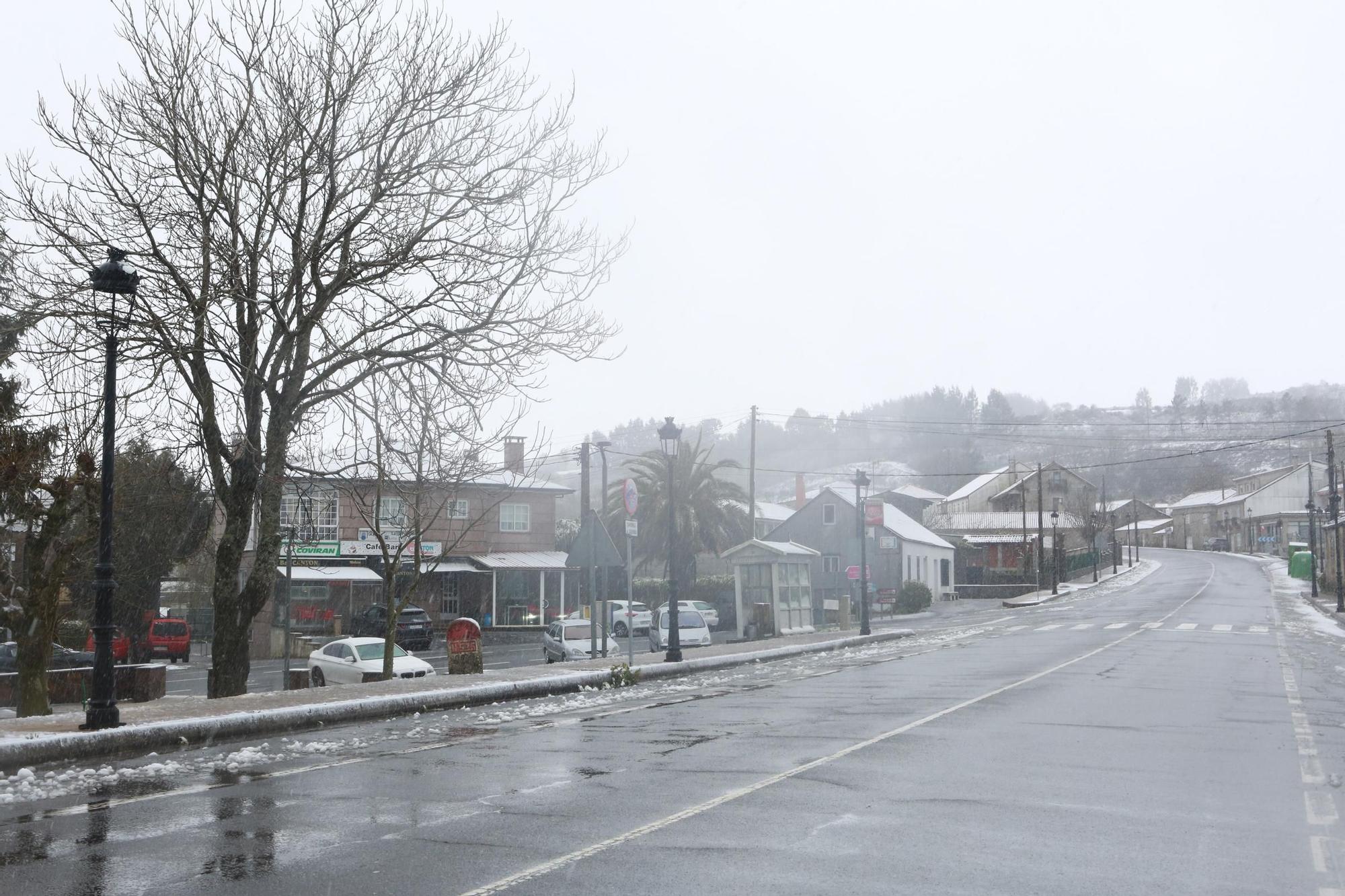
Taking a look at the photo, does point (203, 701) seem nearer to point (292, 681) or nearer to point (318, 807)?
point (318, 807)

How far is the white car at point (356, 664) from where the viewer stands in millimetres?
27375

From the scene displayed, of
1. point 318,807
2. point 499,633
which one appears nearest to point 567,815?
point 318,807

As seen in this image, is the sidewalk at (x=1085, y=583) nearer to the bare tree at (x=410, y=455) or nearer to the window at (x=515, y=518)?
the window at (x=515, y=518)

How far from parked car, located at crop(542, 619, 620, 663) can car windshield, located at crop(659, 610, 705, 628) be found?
130 inches

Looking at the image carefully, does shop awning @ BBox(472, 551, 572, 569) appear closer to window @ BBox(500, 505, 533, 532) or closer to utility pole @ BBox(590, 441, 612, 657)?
window @ BBox(500, 505, 533, 532)

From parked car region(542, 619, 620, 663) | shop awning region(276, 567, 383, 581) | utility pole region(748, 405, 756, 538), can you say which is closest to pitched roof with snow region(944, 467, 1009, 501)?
utility pole region(748, 405, 756, 538)

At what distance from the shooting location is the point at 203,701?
15.7 meters

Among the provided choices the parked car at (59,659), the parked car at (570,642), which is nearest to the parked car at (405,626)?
the parked car at (570,642)

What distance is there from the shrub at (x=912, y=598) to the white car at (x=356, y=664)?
36324 millimetres

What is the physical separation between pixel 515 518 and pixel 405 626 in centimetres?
1228

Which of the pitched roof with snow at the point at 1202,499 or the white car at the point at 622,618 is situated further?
the pitched roof with snow at the point at 1202,499

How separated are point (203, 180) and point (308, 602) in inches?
1453

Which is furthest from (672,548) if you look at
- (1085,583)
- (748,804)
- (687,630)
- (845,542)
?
(1085,583)

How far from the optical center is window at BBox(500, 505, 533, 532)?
55.8m
